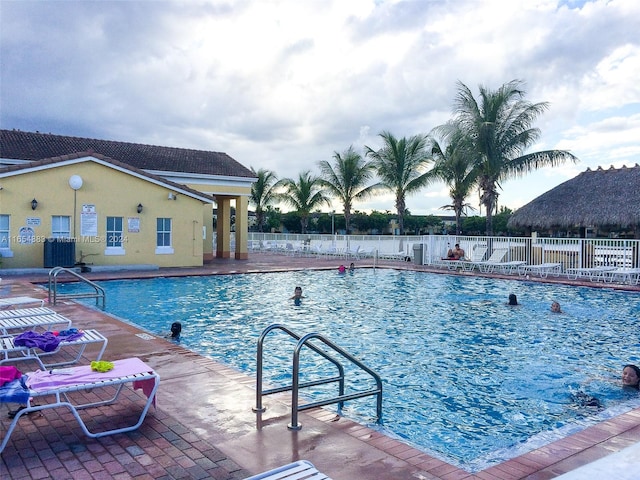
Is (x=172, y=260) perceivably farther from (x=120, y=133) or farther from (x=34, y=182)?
(x=120, y=133)

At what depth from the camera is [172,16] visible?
1244 centimetres

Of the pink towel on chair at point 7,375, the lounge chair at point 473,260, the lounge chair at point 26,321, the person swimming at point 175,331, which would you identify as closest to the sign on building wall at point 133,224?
the person swimming at point 175,331

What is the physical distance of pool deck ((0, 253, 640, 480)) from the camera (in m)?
3.45

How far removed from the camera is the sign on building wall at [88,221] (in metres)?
19.5

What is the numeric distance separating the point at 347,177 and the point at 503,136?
43.2 ft

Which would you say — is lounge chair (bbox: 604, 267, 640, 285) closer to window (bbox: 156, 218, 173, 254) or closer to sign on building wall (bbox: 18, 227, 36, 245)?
window (bbox: 156, 218, 173, 254)

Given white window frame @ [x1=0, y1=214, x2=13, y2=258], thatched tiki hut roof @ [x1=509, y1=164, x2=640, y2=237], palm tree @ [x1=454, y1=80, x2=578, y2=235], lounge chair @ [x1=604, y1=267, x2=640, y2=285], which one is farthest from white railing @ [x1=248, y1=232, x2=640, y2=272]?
white window frame @ [x1=0, y1=214, x2=13, y2=258]

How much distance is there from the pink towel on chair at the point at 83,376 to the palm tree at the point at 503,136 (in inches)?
987

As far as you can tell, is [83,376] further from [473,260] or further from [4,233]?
[473,260]

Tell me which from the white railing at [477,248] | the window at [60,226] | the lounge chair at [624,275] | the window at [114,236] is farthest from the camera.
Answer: the window at [114,236]

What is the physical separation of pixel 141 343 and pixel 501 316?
8.36 m

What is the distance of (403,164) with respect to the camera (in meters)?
34.0

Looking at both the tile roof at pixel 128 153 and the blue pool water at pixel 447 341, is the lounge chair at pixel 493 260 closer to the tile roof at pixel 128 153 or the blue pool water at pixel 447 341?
the blue pool water at pixel 447 341

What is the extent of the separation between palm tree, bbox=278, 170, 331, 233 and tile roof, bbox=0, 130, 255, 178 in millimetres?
12053
